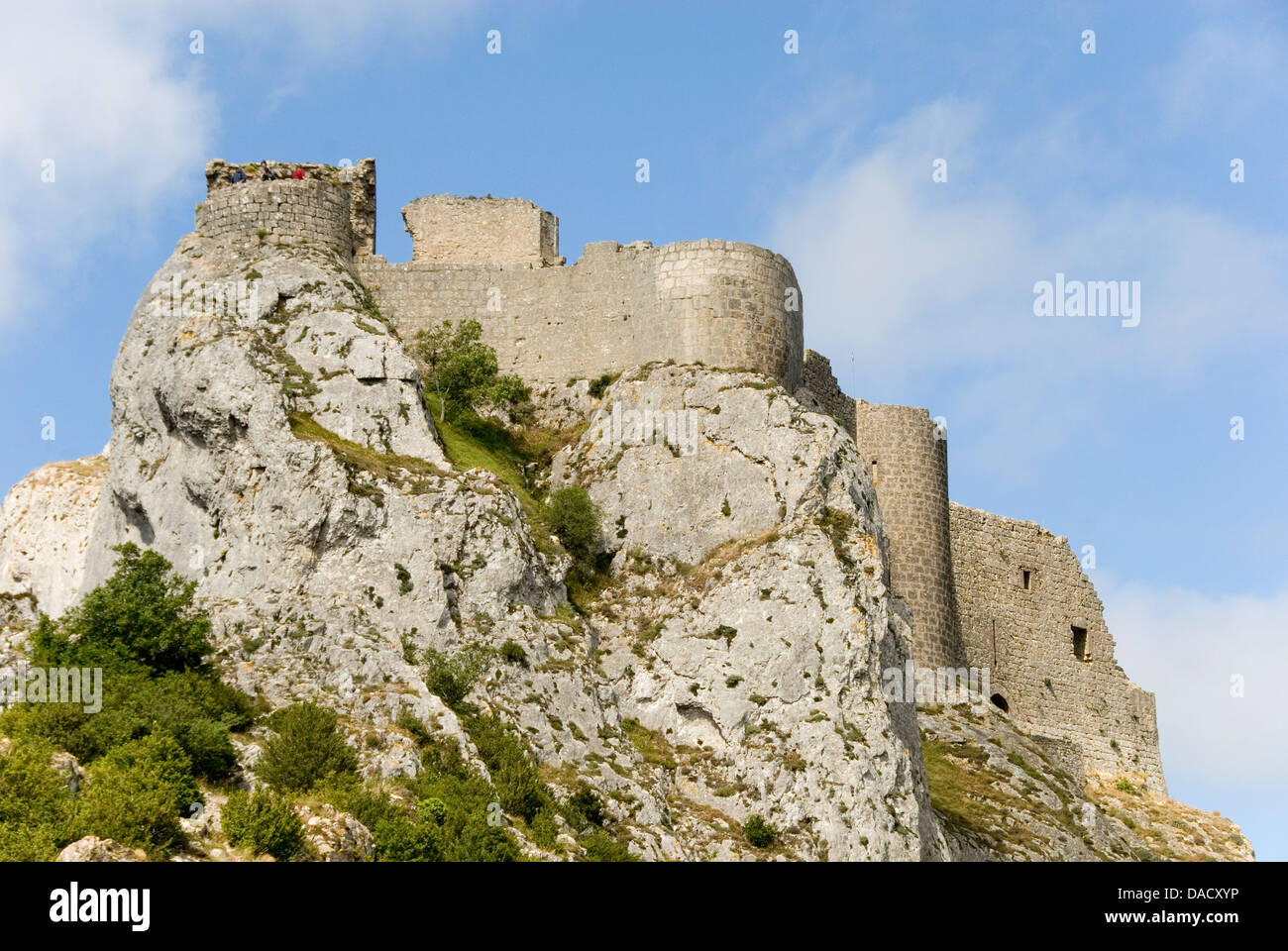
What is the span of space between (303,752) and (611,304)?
18325 millimetres

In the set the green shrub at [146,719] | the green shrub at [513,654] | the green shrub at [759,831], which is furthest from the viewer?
the green shrub at [513,654]

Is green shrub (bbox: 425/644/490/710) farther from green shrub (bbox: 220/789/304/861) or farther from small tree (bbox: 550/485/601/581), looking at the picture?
green shrub (bbox: 220/789/304/861)

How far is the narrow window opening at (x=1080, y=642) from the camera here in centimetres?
6181

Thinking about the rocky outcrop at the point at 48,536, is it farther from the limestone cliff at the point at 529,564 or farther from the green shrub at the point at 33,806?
the green shrub at the point at 33,806

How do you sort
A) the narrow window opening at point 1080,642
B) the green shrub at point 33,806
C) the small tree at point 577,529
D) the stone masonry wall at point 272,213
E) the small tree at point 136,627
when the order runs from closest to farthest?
the green shrub at point 33,806 < the small tree at point 136,627 < the small tree at point 577,529 < the stone masonry wall at point 272,213 < the narrow window opening at point 1080,642

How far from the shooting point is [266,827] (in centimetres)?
2945

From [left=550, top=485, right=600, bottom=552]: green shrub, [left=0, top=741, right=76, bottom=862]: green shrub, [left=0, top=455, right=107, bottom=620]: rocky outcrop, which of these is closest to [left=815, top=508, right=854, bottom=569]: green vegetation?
[left=550, top=485, right=600, bottom=552]: green shrub

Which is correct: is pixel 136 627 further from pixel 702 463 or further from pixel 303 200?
pixel 303 200

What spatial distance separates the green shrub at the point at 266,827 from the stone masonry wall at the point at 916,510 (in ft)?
88.2

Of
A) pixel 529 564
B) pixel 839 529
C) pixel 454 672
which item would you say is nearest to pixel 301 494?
pixel 529 564

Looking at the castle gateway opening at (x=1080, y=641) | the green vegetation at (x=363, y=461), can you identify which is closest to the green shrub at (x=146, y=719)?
the green vegetation at (x=363, y=461)
